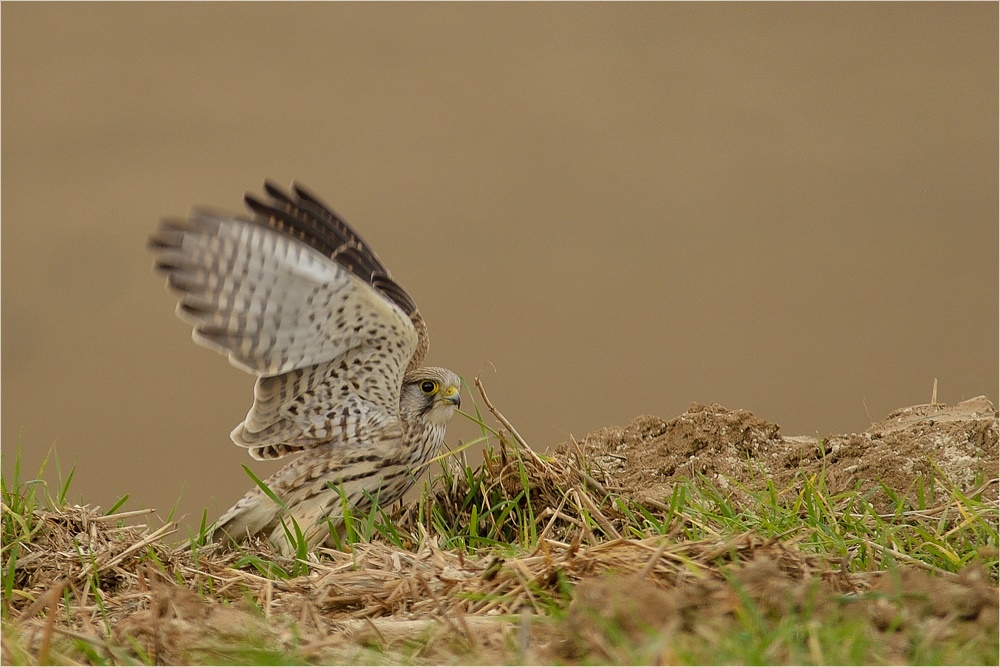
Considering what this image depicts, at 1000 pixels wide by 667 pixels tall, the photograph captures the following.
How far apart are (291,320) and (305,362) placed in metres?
0.21

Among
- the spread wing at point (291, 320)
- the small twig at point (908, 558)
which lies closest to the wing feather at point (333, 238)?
the spread wing at point (291, 320)

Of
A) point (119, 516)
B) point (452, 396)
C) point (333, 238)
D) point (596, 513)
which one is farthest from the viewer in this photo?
point (333, 238)

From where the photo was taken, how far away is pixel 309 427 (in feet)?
14.6

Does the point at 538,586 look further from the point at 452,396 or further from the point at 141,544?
the point at 452,396

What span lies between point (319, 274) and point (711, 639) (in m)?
2.42

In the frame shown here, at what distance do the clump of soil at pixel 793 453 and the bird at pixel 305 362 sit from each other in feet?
2.59

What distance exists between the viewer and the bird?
4043 millimetres

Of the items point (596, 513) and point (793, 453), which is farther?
point (793, 453)

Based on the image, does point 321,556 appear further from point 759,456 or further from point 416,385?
point 759,456

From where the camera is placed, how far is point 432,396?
15.3 feet

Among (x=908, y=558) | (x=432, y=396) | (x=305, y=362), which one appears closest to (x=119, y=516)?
(x=305, y=362)

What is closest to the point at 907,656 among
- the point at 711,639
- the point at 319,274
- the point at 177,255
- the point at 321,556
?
the point at 711,639

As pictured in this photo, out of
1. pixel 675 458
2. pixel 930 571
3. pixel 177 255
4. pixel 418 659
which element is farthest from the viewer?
pixel 675 458

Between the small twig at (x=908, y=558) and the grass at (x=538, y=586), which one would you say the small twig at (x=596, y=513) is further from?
the small twig at (x=908, y=558)
